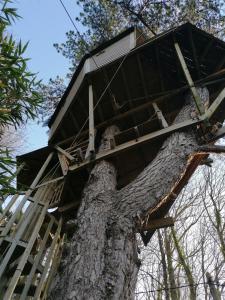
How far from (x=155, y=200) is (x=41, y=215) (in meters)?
2.49

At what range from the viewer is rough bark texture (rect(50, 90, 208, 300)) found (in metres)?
2.42

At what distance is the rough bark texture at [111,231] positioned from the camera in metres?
2.42

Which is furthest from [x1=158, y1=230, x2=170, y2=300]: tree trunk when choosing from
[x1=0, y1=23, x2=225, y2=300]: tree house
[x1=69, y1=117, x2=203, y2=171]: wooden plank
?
[x1=69, y1=117, x2=203, y2=171]: wooden plank

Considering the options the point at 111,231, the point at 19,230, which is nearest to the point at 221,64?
the point at 111,231

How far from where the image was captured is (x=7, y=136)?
11266 mm

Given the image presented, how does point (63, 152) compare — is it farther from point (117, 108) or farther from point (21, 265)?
point (21, 265)

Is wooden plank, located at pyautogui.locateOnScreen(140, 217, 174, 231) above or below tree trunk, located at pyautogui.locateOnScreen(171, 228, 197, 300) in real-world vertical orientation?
below

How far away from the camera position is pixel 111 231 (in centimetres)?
293

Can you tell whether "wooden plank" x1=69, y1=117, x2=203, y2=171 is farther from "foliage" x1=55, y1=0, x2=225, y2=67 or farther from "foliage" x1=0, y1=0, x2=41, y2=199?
"foliage" x1=55, y1=0, x2=225, y2=67

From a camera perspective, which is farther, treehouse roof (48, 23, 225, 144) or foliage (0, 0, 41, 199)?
treehouse roof (48, 23, 225, 144)

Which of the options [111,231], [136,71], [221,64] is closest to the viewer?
[111,231]

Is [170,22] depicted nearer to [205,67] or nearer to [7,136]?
[205,67]

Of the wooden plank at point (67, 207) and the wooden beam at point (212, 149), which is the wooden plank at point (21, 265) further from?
the wooden beam at point (212, 149)

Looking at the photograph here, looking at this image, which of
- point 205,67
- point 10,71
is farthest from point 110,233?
point 205,67
